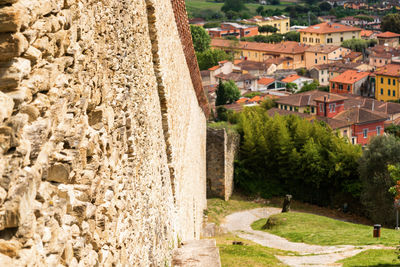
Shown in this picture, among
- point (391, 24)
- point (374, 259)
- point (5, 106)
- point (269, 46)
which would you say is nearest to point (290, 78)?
point (269, 46)

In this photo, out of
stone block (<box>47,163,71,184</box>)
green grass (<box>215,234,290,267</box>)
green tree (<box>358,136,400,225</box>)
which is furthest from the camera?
green tree (<box>358,136,400,225</box>)

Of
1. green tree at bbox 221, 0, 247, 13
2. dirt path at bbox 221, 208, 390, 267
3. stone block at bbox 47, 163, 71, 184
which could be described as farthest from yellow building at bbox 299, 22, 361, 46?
stone block at bbox 47, 163, 71, 184

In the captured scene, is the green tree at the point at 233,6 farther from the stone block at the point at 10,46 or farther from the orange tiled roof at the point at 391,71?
the stone block at the point at 10,46

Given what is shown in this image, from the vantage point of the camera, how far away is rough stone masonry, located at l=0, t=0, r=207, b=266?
182cm

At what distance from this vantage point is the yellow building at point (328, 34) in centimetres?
9200

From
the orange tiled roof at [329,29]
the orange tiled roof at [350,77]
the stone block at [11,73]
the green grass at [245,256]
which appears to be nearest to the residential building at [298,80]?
the orange tiled roof at [350,77]

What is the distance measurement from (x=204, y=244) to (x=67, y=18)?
5084 millimetres

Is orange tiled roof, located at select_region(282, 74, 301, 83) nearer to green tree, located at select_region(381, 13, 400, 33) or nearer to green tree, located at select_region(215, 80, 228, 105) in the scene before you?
green tree, located at select_region(215, 80, 228, 105)

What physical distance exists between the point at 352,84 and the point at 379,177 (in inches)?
1565

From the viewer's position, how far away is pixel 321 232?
16062 mm

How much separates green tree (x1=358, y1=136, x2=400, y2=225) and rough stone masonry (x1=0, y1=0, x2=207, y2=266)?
16.4 meters

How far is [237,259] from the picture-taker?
10641 mm

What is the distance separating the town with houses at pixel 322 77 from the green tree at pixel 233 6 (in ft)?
54.0

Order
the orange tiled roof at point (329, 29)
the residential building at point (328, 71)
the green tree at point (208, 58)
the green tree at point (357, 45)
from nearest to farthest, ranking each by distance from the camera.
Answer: the green tree at point (208, 58) → the residential building at point (328, 71) → the green tree at point (357, 45) → the orange tiled roof at point (329, 29)
